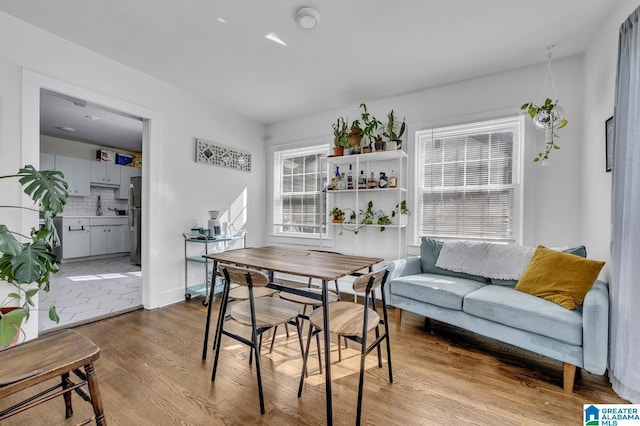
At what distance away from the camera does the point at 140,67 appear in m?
3.06

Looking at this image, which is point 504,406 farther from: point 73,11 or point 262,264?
point 73,11

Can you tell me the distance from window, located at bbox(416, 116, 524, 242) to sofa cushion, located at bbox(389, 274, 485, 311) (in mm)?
746

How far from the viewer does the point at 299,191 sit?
4617 mm

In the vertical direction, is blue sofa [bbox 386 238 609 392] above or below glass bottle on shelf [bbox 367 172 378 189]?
below

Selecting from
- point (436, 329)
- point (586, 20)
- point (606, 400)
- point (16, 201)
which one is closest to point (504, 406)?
point (606, 400)

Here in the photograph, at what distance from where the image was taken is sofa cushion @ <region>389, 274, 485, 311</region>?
241cm

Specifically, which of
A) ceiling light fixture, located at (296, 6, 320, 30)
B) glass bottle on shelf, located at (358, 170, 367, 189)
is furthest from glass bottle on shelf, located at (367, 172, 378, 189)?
ceiling light fixture, located at (296, 6, 320, 30)

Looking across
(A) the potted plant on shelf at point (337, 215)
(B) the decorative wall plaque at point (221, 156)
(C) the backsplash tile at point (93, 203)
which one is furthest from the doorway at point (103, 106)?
(C) the backsplash tile at point (93, 203)

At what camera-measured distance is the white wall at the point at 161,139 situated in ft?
7.57

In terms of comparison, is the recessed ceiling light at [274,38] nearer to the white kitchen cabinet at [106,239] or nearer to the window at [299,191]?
the window at [299,191]

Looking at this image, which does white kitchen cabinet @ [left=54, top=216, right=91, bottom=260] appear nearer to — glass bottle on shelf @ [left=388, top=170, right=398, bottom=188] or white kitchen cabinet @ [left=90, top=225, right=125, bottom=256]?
white kitchen cabinet @ [left=90, top=225, right=125, bottom=256]

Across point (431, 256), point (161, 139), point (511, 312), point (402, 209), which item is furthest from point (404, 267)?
point (161, 139)

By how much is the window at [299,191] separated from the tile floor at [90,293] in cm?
224

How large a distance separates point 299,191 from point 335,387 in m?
3.13
